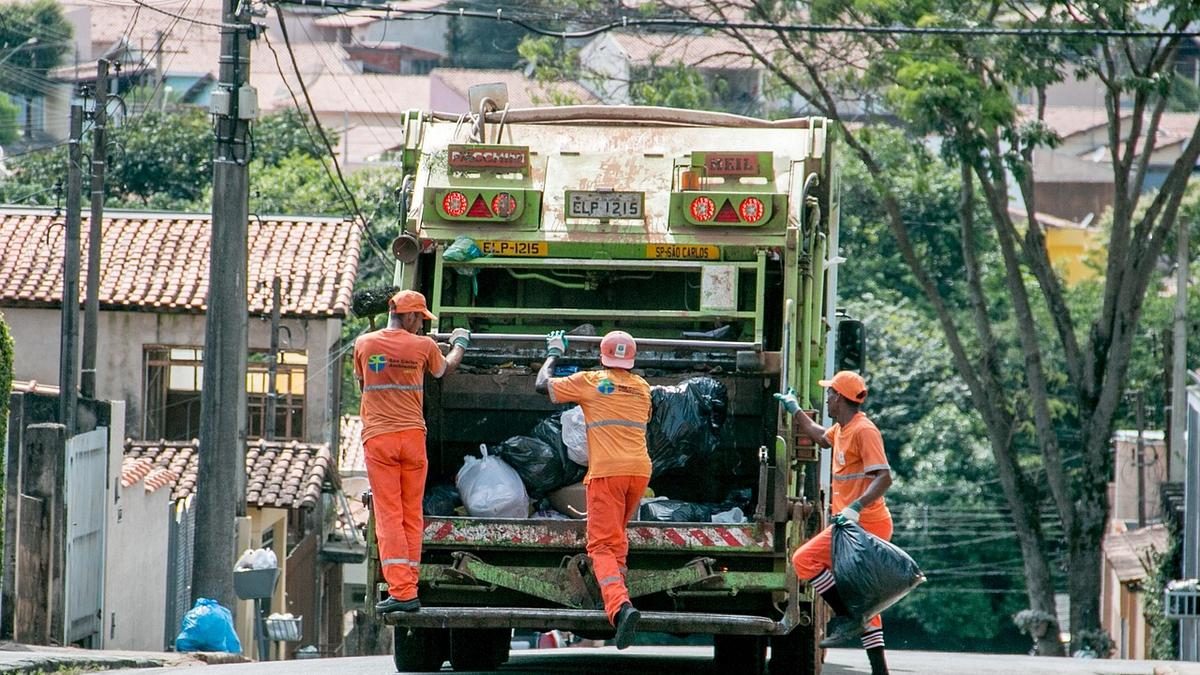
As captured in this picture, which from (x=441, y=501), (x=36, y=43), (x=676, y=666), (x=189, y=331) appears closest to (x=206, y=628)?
(x=676, y=666)

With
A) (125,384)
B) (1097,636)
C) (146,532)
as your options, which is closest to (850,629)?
(146,532)

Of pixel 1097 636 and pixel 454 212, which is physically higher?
pixel 454 212

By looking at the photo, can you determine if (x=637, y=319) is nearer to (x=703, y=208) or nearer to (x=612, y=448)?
(x=703, y=208)

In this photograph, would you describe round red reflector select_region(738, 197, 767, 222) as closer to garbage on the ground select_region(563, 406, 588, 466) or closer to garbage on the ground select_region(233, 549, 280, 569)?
garbage on the ground select_region(563, 406, 588, 466)

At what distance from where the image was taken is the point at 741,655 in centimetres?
1084

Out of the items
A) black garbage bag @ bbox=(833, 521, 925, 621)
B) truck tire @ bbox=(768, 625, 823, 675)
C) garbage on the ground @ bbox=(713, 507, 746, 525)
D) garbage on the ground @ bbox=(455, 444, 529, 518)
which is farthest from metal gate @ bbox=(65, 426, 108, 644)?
black garbage bag @ bbox=(833, 521, 925, 621)

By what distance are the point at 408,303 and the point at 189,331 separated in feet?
55.3

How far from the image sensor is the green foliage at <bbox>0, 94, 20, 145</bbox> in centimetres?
4450

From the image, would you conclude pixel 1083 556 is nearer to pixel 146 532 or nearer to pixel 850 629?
pixel 146 532

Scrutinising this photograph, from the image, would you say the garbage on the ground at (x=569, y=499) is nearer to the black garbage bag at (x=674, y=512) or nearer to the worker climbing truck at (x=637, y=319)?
the worker climbing truck at (x=637, y=319)

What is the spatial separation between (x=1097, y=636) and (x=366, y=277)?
18.6m

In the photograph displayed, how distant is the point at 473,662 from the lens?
1145 cm

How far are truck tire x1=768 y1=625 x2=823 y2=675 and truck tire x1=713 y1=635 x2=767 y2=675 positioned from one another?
0.59 meters

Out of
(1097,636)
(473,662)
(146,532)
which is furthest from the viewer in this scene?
(1097,636)
